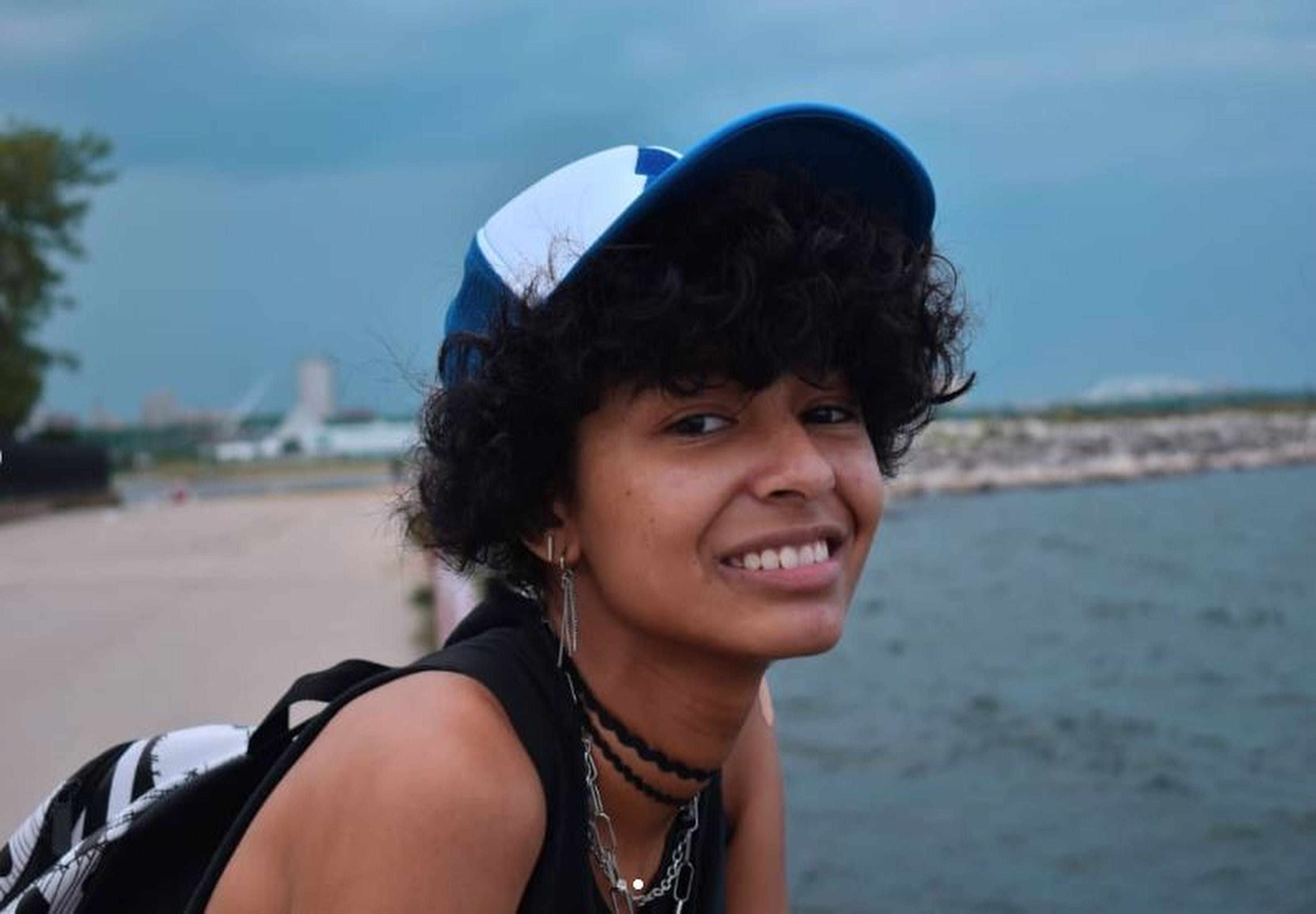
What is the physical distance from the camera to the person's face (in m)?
2.10

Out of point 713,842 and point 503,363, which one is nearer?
point 503,363

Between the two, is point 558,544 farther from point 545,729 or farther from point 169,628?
point 169,628

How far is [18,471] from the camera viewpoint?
105ft

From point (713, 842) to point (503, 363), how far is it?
31.4 inches

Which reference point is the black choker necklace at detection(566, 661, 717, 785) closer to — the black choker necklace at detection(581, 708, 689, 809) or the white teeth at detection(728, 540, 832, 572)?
the black choker necklace at detection(581, 708, 689, 809)

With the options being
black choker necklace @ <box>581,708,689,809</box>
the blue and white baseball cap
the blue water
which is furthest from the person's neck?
the blue water

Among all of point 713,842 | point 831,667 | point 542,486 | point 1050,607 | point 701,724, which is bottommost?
point 1050,607

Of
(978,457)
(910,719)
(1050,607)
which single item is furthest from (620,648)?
(978,457)

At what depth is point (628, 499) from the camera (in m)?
2.14

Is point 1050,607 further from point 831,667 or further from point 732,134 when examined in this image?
point 732,134

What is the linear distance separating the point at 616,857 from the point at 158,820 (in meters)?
0.60

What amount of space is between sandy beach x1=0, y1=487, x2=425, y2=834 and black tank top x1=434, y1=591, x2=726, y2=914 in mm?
670

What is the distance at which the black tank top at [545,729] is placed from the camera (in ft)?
6.92

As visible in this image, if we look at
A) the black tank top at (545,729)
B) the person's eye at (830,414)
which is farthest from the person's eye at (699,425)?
the black tank top at (545,729)
